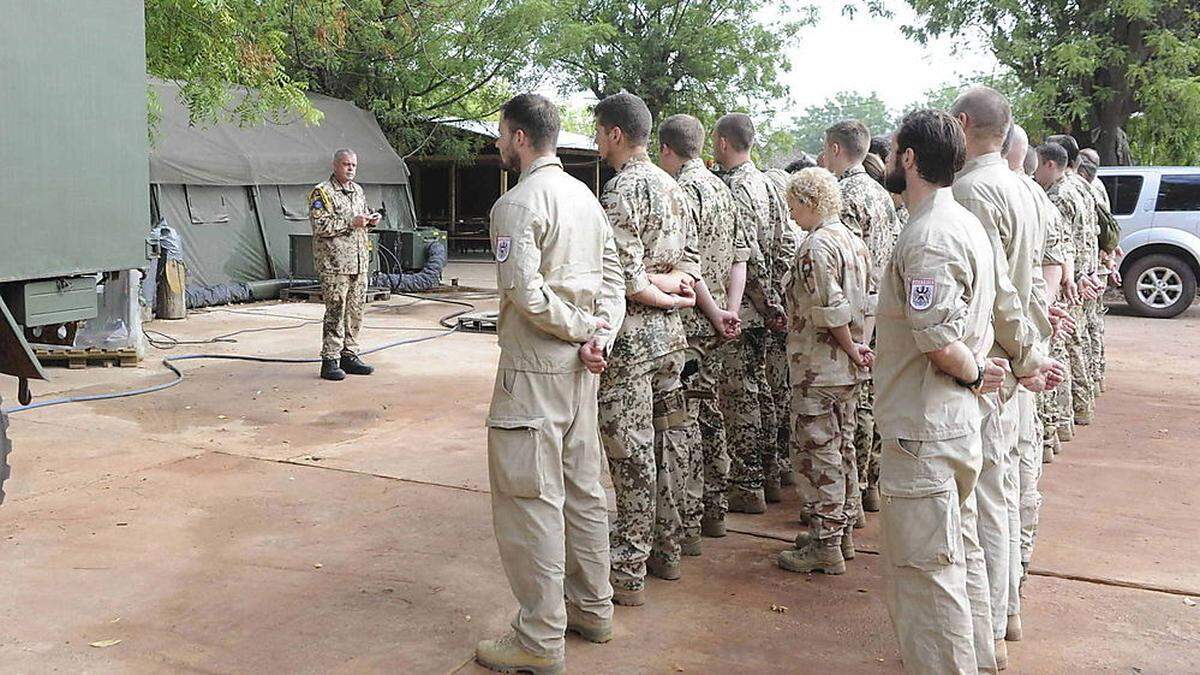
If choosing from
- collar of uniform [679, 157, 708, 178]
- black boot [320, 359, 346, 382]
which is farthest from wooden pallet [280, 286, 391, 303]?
collar of uniform [679, 157, 708, 178]

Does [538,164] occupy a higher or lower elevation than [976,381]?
higher

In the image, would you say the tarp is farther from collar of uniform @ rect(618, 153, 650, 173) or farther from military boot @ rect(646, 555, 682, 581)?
military boot @ rect(646, 555, 682, 581)

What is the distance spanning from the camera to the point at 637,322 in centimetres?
421

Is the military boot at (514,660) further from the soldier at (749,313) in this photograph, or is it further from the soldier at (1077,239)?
the soldier at (1077,239)

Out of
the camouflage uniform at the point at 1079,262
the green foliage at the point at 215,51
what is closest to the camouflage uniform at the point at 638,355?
the camouflage uniform at the point at 1079,262

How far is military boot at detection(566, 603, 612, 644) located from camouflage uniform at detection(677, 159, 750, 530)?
2.88ft

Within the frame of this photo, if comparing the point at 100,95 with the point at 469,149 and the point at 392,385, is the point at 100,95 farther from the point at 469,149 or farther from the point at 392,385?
the point at 469,149

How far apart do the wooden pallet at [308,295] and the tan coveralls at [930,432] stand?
477 inches

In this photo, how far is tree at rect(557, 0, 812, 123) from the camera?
23.4m

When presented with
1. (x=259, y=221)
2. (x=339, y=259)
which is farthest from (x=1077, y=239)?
(x=259, y=221)

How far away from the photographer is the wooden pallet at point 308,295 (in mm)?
14820

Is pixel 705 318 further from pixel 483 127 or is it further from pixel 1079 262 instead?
pixel 483 127

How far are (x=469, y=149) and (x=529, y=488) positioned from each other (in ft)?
62.9

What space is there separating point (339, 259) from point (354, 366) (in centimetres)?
86
